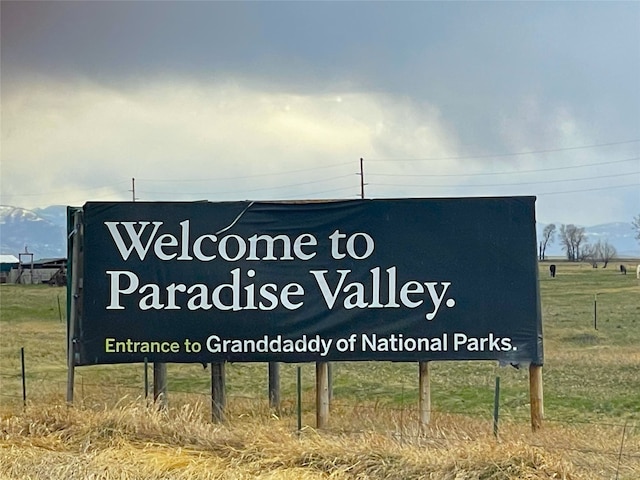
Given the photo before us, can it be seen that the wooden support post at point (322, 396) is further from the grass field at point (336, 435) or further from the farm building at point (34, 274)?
the farm building at point (34, 274)

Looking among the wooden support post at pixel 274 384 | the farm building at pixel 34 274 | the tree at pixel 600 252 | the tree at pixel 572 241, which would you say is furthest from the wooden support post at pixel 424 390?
the tree at pixel 572 241

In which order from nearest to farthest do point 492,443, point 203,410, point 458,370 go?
point 492,443, point 203,410, point 458,370

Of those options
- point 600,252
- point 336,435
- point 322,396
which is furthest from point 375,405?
point 600,252

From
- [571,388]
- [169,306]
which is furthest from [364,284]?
[571,388]

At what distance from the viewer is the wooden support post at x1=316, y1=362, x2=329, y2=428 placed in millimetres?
7953

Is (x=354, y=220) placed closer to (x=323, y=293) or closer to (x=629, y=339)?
(x=323, y=293)

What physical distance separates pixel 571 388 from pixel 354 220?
605 cm

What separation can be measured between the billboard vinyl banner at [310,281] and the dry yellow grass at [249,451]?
0.98m

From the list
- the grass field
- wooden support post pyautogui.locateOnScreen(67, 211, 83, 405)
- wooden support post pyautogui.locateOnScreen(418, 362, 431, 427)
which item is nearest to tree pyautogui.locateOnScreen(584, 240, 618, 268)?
the grass field

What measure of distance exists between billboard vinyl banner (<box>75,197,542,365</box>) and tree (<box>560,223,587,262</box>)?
4847 inches

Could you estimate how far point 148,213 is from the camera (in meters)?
8.27

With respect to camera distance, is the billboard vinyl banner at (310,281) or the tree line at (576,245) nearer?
the billboard vinyl banner at (310,281)

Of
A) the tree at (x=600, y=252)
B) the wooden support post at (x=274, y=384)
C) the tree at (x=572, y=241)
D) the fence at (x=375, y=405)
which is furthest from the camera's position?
the tree at (x=572, y=241)

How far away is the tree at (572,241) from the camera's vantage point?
128750 mm
